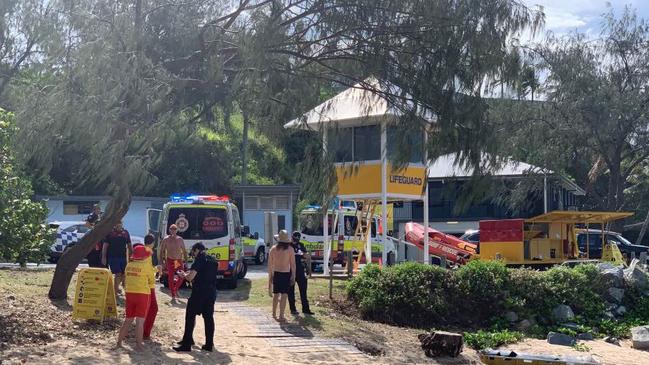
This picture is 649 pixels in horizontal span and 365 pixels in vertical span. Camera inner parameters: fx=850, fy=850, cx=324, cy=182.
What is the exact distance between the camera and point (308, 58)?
13688 millimetres

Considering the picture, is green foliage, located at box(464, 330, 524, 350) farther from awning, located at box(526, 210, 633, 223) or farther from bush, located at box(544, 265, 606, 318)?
awning, located at box(526, 210, 633, 223)

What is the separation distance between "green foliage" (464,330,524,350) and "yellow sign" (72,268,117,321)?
7.80 m

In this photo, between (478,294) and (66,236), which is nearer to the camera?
(478,294)

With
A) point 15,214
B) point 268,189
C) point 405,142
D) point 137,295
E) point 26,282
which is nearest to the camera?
point 137,295

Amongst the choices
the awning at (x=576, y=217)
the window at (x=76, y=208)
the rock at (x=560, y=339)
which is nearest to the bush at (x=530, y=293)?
the rock at (x=560, y=339)

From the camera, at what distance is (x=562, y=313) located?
20.5 metres

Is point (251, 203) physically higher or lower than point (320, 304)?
higher

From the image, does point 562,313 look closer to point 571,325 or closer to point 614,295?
point 571,325

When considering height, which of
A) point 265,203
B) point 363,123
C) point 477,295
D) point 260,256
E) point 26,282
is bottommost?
point 477,295

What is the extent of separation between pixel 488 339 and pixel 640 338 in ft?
13.0

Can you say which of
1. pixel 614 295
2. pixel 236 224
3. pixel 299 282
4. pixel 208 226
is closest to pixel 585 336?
pixel 614 295

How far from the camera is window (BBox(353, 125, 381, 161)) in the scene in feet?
49.4

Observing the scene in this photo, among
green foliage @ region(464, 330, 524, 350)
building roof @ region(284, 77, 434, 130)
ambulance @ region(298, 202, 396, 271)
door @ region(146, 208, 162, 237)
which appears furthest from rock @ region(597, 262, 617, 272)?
door @ region(146, 208, 162, 237)

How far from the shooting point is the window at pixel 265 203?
1655 inches
